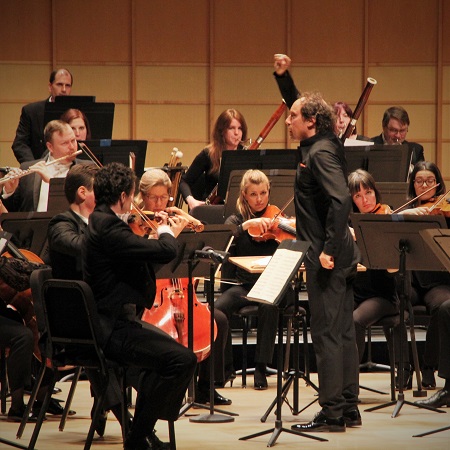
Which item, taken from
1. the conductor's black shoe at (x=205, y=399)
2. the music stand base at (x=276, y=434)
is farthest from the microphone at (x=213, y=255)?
the conductor's black shoe at (x=205, y=399)

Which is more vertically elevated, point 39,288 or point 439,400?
point 39,288

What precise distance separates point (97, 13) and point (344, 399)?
5.48 meters

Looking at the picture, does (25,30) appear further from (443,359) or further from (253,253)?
(443,359)

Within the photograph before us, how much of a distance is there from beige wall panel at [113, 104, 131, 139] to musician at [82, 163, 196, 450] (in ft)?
17.5

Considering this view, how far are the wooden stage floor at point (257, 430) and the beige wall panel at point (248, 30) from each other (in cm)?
458

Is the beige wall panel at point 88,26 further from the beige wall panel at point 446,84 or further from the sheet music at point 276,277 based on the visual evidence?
the sheet music at point 276,277

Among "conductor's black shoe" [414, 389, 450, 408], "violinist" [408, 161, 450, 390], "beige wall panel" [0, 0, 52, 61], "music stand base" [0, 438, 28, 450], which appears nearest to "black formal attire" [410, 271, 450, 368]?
"violinist" [408, 161, 450, 390]

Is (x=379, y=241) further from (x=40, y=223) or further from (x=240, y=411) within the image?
(x=40, y=223)

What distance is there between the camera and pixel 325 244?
381 cm

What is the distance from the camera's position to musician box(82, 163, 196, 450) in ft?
10.8

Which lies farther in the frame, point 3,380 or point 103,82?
point 103,82

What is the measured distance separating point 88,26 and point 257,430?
5.37 meters

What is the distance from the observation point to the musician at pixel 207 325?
4496mm

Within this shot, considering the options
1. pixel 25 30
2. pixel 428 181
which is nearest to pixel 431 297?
pixel 428 181
